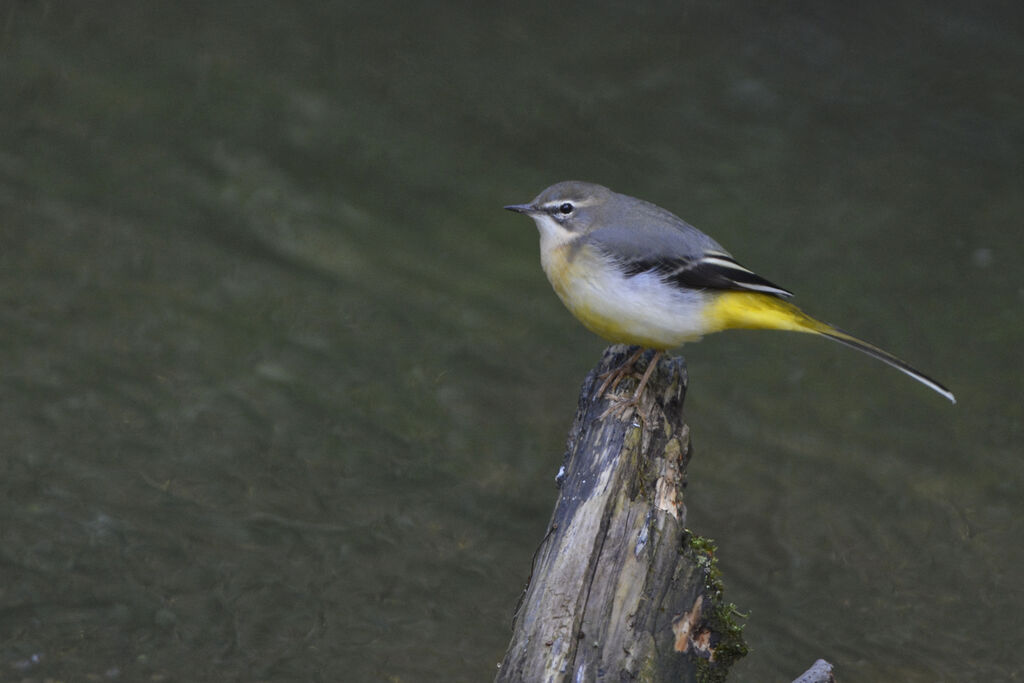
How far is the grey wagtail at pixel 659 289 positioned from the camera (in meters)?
5.66

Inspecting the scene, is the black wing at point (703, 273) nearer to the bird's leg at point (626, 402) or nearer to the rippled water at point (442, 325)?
the bird's leg at point (626, 402)

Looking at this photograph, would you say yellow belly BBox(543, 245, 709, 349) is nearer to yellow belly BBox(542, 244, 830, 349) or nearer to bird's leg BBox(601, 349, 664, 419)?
yellow belly BBox(542, 244, 830, 349)

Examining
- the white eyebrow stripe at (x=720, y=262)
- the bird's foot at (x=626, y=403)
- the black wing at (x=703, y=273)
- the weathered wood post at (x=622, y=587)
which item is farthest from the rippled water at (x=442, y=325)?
the white eyebrow stripe at (x=720, y=262)

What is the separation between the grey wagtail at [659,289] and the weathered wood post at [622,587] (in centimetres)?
61

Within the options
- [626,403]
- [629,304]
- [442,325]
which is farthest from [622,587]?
[442,325]

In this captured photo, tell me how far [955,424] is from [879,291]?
1.81 metres

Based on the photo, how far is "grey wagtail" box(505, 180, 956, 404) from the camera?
566 centimetres

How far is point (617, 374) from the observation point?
6000 mm

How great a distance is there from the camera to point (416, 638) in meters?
7.47

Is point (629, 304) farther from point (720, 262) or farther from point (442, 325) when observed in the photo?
point (442, 325)

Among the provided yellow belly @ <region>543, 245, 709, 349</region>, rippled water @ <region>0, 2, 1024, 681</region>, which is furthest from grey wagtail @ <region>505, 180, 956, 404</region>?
rippled water @ <region>0, 2, 1024, 681</region>

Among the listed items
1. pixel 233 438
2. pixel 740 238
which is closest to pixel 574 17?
pixel 740 238

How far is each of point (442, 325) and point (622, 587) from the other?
574 cm

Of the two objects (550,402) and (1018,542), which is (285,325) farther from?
(1018,542)
